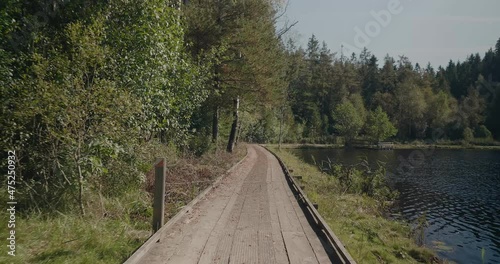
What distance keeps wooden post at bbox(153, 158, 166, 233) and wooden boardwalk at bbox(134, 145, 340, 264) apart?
249 mm

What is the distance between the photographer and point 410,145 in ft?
223

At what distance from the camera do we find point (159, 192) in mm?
6305

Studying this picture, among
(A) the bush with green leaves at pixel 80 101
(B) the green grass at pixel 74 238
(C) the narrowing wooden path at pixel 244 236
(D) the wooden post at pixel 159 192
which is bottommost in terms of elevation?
(C) the narrowing wooden path at pixel 244 236

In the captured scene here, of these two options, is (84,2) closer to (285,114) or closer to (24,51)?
(24,51)

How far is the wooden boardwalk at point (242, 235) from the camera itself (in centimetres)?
542

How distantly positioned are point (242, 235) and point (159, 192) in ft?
5.91

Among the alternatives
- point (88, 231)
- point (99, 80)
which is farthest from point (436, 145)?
point (88, 231)

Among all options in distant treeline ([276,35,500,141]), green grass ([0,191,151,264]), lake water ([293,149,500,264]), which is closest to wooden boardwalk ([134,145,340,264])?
green grass ([0,191,151,264])

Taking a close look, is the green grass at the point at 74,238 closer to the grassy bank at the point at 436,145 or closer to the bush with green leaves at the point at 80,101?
the bush with green leaves at the point at 80,101

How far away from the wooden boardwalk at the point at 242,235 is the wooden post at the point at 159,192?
249mm

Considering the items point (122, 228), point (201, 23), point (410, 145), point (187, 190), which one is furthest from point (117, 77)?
point (410, 145)

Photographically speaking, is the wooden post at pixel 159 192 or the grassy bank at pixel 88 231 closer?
the grassy bank at pixel 88 231

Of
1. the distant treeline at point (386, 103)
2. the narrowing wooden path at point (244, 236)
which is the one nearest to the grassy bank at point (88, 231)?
the narrowing wooden path at point (244, 236)

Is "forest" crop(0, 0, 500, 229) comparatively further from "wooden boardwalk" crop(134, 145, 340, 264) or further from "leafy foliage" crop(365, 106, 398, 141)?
"leafy foliage" crop(365, 106, 398, 141)
